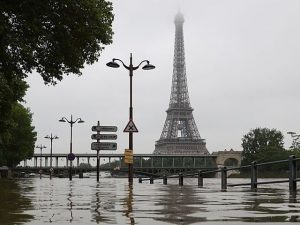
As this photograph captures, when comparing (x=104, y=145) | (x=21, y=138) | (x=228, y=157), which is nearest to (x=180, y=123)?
(x=228, y=157)

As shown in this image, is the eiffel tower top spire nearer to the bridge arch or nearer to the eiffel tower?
the eiffel tower

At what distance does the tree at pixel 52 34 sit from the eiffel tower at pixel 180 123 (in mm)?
132077

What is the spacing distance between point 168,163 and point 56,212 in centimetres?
16918

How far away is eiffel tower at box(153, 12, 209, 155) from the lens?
153750 mm

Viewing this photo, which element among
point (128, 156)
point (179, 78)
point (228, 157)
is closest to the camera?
point (128, 156)

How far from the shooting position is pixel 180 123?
15612 cm

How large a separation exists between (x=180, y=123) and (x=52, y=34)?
13925cm

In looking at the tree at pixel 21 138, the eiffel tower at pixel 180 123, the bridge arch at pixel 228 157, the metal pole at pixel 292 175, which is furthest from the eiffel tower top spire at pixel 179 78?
the metal pole at pixel 292 175

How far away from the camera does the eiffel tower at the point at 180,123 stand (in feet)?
504

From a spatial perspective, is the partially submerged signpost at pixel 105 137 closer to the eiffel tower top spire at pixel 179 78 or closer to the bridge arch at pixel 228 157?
the eiffel tower top spire at pixel 179 78

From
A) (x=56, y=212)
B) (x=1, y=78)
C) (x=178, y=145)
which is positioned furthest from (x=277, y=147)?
(x=56, y=212)

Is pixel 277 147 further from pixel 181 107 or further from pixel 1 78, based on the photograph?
pixel 1 78

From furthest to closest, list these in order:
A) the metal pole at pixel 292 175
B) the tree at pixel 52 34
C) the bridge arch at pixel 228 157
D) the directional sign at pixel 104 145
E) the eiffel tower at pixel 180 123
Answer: the bridge arch at pixel 228 157, the eiffel tower at pixel 180 123, the directional sign at pixel 104 145, the tree at pixel 52 34, the metal pole at pixel 292 175

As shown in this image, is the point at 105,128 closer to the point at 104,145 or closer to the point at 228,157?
the point at 104,145
